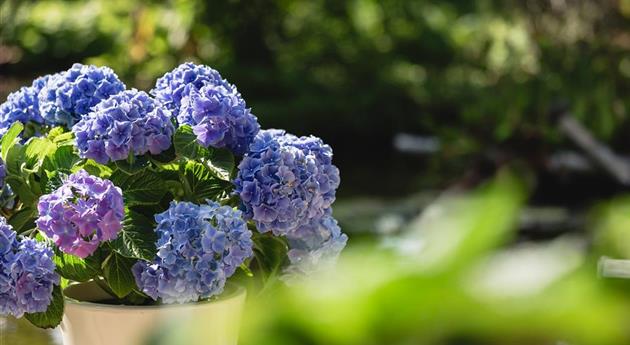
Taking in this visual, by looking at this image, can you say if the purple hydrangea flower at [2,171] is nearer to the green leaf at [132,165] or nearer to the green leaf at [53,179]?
the green leaf at [53,179]

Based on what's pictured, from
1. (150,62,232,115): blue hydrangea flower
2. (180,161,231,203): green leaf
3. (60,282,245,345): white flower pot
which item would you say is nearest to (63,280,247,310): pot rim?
(60,282,245,345): white flower pot

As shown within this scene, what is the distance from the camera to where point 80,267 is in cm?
125

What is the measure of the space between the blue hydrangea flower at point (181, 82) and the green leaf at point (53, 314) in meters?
0.29

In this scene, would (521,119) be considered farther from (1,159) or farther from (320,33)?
(1,159)

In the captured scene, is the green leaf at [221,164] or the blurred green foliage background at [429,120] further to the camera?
the green leaf at [221,164]

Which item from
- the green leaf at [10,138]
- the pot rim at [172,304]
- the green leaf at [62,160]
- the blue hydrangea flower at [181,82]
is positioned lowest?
the pot rim at [172,304]

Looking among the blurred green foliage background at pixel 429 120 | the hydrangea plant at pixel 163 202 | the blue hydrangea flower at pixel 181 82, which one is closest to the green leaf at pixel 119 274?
the hydrangea plant at pixel 163 202

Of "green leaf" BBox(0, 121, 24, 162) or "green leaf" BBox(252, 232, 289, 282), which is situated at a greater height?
"green leaf" BBox(0, 121, 24, 162)

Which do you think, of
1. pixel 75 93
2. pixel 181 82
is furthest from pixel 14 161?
pixel 181 82

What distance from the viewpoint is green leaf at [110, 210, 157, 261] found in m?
1.23

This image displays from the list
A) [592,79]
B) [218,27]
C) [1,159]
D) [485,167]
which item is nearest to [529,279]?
[1,159]

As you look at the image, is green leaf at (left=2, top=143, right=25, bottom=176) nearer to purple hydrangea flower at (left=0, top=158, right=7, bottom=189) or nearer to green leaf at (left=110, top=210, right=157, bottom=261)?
purple hydrangea flower at (left=0, top=158, right=7, bottom=189)

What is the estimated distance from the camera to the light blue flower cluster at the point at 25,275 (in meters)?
1.23

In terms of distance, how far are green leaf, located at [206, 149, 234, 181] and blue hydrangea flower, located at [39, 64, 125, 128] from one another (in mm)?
250
